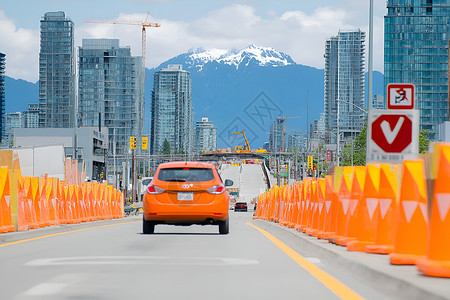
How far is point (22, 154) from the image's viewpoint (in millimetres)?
63844

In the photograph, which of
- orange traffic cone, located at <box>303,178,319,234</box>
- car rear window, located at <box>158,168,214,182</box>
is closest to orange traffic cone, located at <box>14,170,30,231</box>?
car rear window, located at <box>158,168,214,182</box>

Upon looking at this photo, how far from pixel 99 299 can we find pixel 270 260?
4.89m

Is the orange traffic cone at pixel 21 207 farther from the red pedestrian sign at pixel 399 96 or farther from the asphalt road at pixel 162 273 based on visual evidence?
the red pedestrian sign at pixel 399 96

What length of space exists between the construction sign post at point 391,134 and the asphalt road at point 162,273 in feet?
6.37

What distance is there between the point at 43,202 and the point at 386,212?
1392 cm

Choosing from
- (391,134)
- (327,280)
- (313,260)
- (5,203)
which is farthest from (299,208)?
(327,280)

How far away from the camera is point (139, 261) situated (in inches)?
451

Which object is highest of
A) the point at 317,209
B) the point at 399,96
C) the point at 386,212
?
the point at 399,96

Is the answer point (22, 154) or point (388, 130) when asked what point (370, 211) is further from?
point (22, 154)

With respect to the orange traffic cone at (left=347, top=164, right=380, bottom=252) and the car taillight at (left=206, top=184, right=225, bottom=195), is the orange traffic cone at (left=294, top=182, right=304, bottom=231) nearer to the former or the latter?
the car taillight at (left=206, top=184, right=225, bottom=195)

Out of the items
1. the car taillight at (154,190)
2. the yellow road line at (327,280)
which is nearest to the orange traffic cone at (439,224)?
the yellow road line at (327,280)

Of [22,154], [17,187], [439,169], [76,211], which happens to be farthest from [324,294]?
[22,154]

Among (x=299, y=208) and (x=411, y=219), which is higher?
(x=411, y=219)

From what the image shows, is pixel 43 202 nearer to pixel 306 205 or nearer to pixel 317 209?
pixel 306 205
